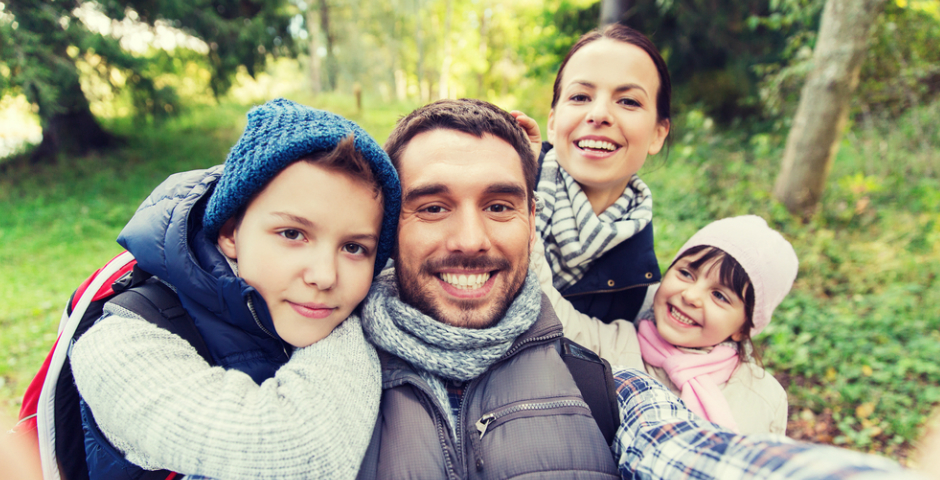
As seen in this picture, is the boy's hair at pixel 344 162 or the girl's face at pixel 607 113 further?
the girl's face at pixel 607 113

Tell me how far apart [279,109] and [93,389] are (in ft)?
3.27

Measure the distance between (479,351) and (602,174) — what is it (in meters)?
1.16

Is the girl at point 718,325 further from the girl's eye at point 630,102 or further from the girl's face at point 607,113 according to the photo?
the girl's eye at point 630,102

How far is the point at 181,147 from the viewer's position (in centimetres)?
1244

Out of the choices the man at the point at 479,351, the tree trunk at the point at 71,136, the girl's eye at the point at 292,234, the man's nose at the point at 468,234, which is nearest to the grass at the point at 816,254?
the tree trunk at the point at 71,136

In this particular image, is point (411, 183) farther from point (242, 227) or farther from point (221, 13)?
point (221, 13)

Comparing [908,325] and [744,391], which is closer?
[744,391]

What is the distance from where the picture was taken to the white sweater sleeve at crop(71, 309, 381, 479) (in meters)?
1.25

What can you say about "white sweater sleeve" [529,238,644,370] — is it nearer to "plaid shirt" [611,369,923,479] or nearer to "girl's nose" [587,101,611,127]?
"plaid shirt" [611,369,923,479]

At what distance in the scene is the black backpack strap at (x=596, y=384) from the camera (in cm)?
172

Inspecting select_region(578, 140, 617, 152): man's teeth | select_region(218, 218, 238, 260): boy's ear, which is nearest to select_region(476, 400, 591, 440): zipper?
select_region(218, 218, 238, 260): boy's ear

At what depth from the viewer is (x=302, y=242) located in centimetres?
158

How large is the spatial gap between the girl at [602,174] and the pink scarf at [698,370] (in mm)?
305

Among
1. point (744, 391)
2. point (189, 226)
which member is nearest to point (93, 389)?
point (189, 226)
